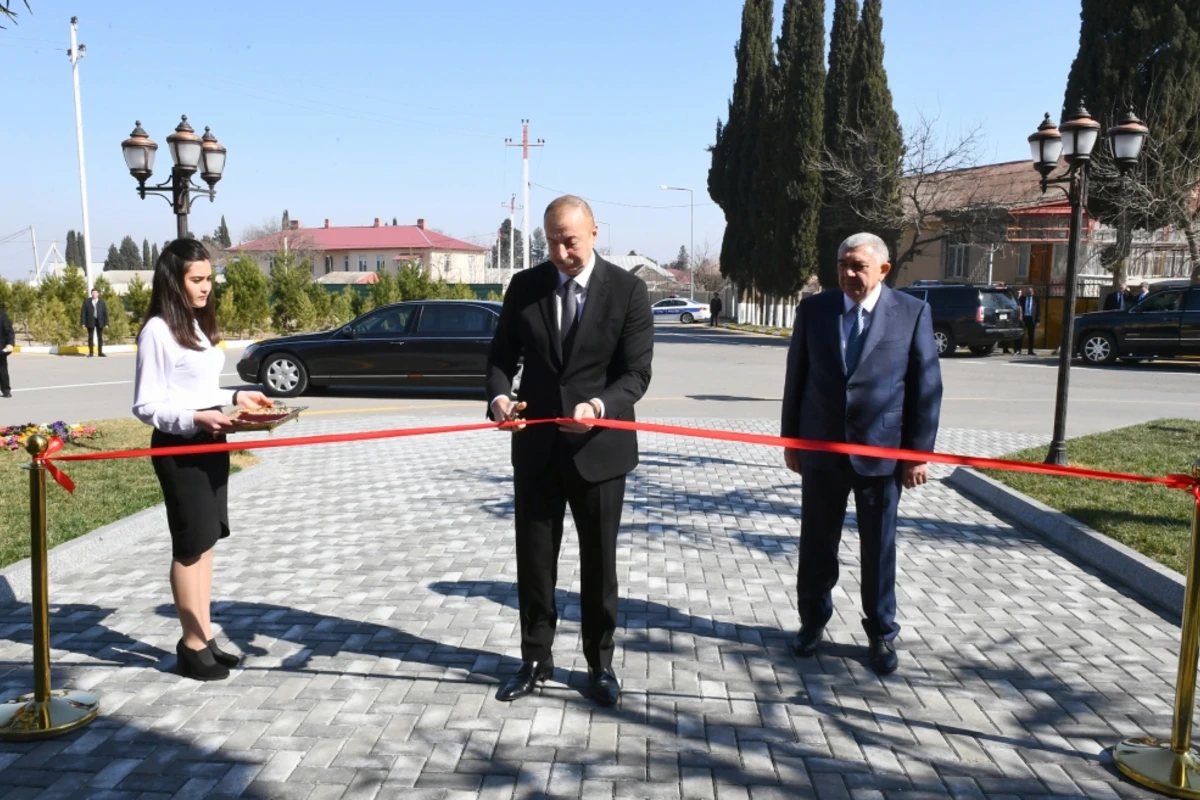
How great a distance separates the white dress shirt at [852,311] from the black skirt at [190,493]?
2.76 m

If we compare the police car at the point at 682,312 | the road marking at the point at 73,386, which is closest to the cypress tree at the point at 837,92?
the police car at the point at 682,312

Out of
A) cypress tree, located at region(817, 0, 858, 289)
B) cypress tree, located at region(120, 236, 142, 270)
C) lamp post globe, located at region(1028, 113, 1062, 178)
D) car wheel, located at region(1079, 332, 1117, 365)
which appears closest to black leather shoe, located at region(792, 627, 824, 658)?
lamp post globe, located at region(1028, 113, 1062, 178)

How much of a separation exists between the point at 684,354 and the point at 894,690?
898 inches

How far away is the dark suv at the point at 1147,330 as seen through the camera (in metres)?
21.3

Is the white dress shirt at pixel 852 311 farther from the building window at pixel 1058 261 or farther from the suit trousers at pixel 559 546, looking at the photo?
the building window at pixel 1058 261

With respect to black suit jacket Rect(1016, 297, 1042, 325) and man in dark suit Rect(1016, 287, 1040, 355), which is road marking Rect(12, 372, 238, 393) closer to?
black suit jacket Rect(1016, 297, 1042, 325)

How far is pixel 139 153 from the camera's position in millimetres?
15727

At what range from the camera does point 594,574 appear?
4.07 meters

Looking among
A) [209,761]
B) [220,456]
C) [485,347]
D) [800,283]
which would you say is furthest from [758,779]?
[800,283]

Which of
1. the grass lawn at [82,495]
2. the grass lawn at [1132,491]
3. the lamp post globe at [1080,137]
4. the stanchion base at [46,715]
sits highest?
the lamp post globe at [1080,137]

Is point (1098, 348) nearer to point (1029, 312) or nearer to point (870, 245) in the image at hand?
point (1029, 312)

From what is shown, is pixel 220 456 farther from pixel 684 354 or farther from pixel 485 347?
pixel 684 354

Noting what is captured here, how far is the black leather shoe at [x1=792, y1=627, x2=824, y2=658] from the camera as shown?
→ 14.9 ft

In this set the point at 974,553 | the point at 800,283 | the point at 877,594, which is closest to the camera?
the point at 877,594
